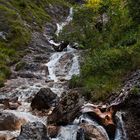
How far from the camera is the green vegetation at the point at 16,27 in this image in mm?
51787

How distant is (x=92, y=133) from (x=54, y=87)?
16456 millimetres

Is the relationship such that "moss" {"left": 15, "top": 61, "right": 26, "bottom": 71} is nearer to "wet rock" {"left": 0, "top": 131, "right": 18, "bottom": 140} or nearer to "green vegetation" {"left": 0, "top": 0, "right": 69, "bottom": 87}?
"green vegetation" {"left": 0, "top": 0, "right": 69, "bottom": 87}

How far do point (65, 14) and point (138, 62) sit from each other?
7149 centimetres

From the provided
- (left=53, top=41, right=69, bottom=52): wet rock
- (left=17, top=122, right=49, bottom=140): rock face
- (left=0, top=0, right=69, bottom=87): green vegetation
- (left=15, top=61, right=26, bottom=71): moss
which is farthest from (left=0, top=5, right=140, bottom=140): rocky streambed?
(left=53, top=41, right=69, bottom=52): wet rock

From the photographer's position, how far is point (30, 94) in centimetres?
3497

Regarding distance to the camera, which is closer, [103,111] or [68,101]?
[103,111]

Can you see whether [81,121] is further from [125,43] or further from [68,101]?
[125,43]

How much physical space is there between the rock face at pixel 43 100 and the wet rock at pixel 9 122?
445cm

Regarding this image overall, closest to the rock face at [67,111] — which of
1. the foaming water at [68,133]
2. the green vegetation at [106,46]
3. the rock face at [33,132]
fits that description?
the foaming water at [68,133]

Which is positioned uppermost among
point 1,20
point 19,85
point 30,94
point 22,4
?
point 22,4

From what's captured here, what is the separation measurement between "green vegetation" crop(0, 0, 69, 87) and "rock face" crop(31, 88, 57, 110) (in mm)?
10574

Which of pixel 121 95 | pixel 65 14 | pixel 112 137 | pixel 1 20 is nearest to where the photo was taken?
pixel 112 137

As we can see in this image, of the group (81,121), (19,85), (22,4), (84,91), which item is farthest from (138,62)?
(22,4)

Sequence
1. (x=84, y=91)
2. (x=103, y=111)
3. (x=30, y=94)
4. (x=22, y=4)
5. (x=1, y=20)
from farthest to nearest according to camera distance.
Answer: (x=22, y=4), (x=1, y=20), (x=30, y=94), (x=84, y=91), (x=103, y=111)
